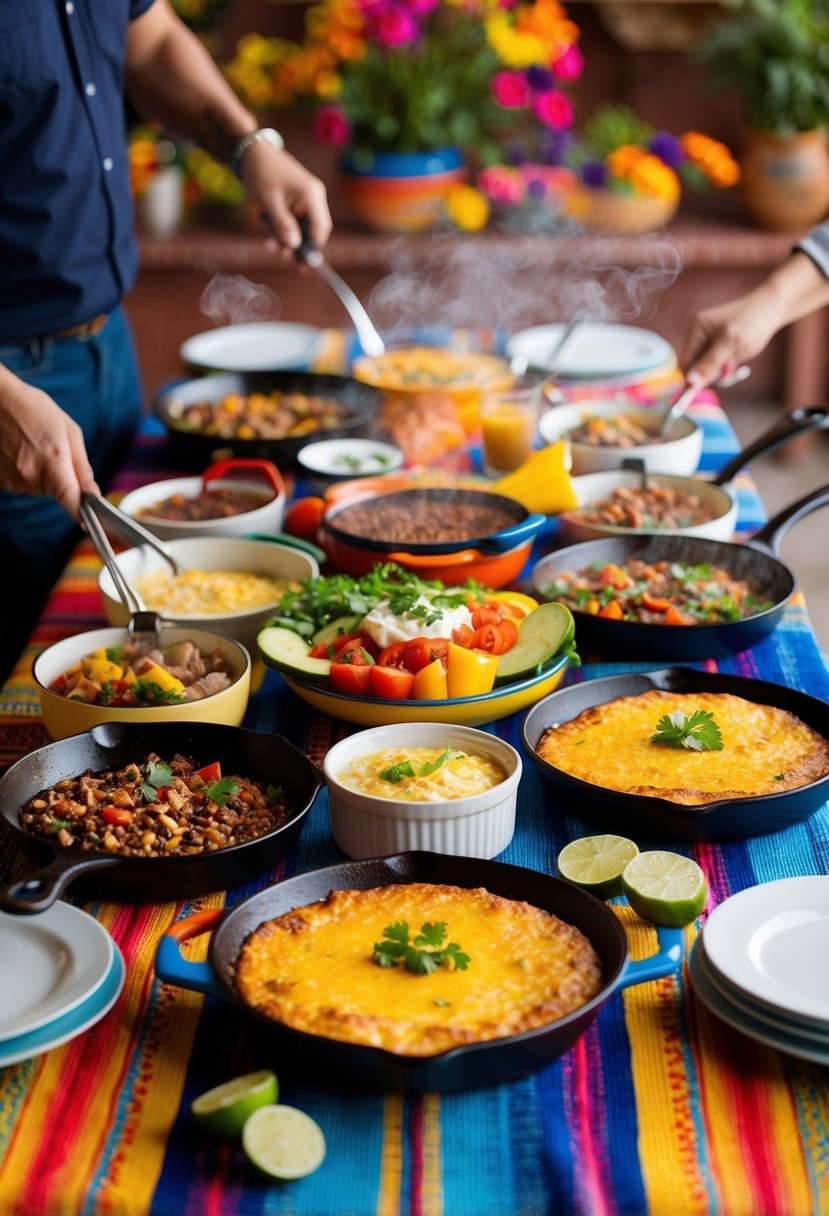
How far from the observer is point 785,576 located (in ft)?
7.06

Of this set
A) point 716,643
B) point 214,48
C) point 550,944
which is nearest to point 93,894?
point 550,944

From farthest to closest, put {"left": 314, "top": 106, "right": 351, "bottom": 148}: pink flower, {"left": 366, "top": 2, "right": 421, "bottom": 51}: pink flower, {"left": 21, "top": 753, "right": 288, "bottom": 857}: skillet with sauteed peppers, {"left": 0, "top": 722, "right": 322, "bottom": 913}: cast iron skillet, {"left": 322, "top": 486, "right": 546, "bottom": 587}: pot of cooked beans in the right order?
{"left": 314, "top": 106, "right": 351, "bottom": 148}: pink flower < {"left": 366, "top": 2, "right": 421, "bottom": 51}: pink flower < {"left": 322, "top": 486, "right": 546, "bottom": 587}: pot of cooked beans < {"left": 21, "top": 753, "right": 288, "bottom": 857}: skillet with sauteed peppers < {"left": 0, "top": 722, "right": 322, "bottom": 913}: cast iron skillet

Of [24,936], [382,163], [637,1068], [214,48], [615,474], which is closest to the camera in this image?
[637,1068]

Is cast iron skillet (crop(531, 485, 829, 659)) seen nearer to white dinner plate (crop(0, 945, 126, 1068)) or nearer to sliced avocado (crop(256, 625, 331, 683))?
sliced avocado (crop(256, 625, 331, 683))

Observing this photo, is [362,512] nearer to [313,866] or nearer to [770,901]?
[313,866]

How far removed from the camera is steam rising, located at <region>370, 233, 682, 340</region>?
579cm

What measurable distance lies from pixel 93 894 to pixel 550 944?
0.53m

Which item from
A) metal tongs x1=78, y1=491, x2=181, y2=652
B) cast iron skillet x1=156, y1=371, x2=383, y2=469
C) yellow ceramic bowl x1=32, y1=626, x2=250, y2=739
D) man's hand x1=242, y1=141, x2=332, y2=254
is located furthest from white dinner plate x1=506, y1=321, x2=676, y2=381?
yellow ceramic bowl x1=32, y1=626, x2=250, y2=739

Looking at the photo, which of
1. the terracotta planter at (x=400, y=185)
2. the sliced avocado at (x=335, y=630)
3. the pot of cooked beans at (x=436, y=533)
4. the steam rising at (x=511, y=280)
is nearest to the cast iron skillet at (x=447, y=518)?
the pot of cooked beans at (x=436, y=533)

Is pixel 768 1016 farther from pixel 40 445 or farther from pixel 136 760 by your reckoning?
pixel 40 445

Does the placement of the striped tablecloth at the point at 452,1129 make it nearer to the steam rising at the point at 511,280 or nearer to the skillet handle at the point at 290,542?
the skillet handle at the point at 290,542

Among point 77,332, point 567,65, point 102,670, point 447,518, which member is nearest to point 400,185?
point 567,65

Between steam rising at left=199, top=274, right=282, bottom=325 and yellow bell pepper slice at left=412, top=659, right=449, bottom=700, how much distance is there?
4.60 metres

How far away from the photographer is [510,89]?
5.54 metres
